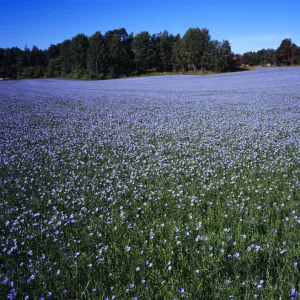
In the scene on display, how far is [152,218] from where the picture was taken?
405 centimetres

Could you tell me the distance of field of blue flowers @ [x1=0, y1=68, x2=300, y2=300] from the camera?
284cm

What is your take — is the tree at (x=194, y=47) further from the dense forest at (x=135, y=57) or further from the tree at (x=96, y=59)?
the tree at (x=96, y=59)

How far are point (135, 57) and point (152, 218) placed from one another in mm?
77863

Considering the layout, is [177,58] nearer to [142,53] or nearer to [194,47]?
[194,47]

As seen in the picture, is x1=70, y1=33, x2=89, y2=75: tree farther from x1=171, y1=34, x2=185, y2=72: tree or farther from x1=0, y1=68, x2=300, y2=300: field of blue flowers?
x1=0, y1=68, x2=300, y2=300: field of blue flowers

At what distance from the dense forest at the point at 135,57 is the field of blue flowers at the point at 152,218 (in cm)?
→ 5881

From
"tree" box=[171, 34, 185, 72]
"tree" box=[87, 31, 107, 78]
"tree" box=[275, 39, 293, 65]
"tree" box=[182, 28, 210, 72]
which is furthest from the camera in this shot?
"tree" box=[275, 39, 293, 65]

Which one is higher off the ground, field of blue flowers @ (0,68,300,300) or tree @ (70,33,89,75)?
tree @ (70,33,89,75)

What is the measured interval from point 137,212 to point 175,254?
3.83ft

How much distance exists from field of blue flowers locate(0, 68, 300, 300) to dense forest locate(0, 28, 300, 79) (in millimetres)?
58812

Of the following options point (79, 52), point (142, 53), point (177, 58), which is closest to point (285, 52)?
point (177, 58)

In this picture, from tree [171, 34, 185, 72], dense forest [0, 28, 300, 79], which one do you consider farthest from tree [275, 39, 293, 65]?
tree [171, 34, 185, 72]

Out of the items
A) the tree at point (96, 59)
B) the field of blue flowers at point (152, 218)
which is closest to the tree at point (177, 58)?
the tree at point (96, 59)

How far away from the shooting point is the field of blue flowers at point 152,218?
2840mm
